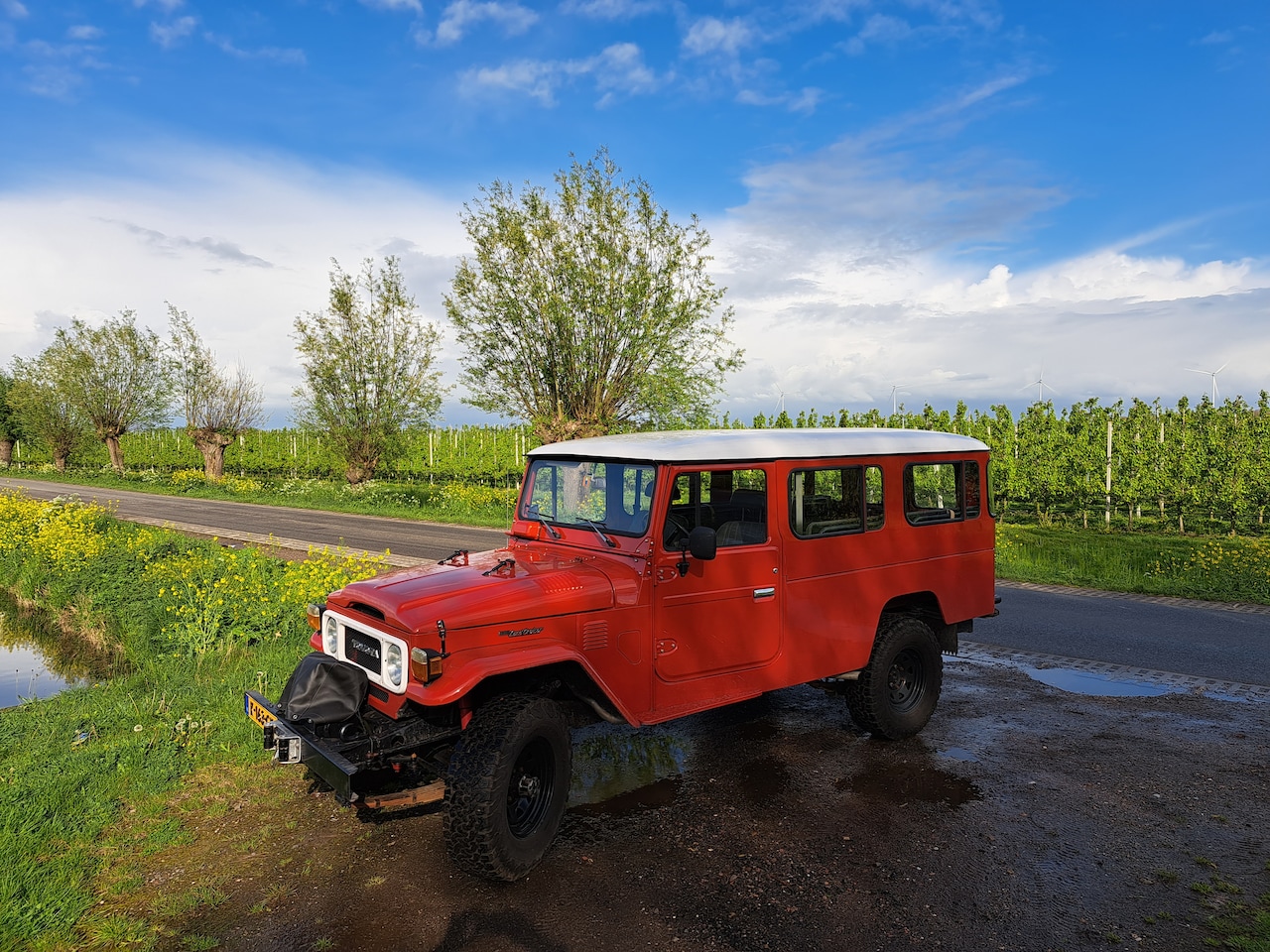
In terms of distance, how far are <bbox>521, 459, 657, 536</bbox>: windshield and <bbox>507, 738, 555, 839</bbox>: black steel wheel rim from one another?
1.38m

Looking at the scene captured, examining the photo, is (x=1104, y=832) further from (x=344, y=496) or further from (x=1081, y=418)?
(x=344, y=496)

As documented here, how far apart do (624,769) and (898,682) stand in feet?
7.66

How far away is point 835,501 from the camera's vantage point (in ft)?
18.9

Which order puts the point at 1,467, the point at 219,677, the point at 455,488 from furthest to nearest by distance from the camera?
the point at 1,467
the point at 455,488
the point at 219,677

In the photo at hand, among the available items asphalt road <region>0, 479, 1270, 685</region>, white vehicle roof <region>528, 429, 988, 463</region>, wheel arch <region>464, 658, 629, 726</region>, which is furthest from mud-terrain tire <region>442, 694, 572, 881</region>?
asphalt road <region>0, 479, 1270, 685</region>

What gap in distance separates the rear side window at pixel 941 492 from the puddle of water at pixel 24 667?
8.40 meters

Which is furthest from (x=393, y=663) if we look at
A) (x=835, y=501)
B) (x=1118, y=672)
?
(x=1118, y=672)

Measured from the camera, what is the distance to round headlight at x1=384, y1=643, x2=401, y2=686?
13.6ft

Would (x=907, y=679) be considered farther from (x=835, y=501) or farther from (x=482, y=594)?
(x=482, y=594)

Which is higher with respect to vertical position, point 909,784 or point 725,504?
point 725,504

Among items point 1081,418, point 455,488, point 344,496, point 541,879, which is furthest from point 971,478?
point 344,496

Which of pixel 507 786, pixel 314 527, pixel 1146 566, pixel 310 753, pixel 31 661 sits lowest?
pixel 31 661

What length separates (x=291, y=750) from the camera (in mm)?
4129

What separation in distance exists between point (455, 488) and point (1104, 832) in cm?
2461
